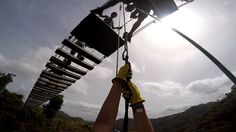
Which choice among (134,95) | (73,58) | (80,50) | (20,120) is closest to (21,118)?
(20,120)

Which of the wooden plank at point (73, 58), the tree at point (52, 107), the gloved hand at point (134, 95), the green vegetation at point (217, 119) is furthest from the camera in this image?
the green vegetation at point (217, 119)

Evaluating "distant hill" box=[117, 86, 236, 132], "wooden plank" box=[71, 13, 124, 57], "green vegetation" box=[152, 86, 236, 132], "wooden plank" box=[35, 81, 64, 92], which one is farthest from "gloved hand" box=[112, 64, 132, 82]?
"green vegetation" box=[152, 86, 236, 132]

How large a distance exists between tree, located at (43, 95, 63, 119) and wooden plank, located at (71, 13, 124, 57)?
77.0 ft

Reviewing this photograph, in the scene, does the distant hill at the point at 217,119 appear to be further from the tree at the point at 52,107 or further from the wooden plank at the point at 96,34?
the tree at the point at 52,107

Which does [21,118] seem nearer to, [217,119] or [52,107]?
[52,107]

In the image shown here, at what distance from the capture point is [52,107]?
30172 millimetres

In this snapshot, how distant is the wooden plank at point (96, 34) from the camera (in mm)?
7083

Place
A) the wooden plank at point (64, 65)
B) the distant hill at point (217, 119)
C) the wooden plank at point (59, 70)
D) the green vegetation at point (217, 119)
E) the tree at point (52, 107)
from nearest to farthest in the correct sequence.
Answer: the wooden plank at point (64, 65) < the wooden plank at point (59, 70) < the tree at point (52, 107) < the distant hill at point (217, 119) < the green vegetation at point (217, 119)

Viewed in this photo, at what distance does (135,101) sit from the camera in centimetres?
297

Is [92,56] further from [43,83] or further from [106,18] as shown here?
[43,83]

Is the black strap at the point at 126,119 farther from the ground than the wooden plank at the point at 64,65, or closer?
closer

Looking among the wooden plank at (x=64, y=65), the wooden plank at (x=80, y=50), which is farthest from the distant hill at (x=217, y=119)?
the wooden plank at (x=80, y=50)

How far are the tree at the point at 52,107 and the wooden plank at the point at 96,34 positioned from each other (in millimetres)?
23481

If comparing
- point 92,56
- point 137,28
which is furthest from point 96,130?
point 92,56
